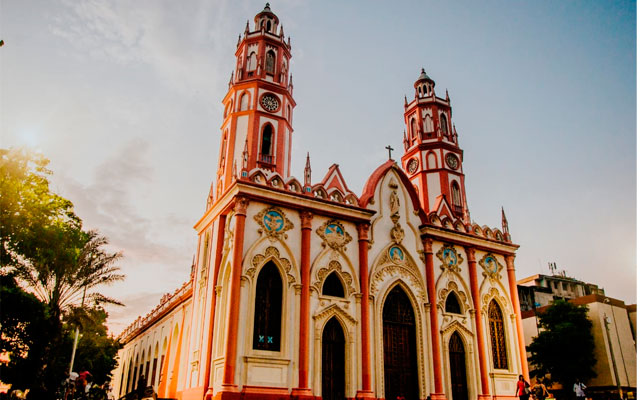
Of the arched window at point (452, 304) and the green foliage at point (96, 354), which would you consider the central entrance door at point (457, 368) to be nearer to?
the arched window at point (452, 304)

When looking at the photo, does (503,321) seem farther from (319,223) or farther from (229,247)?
(229,247)

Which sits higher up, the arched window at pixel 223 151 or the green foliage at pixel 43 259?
the arched window at pixel 223 151

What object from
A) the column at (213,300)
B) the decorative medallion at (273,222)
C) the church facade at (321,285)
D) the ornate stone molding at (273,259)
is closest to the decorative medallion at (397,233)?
the church facade at (321,285)

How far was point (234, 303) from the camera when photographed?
63.1 ft

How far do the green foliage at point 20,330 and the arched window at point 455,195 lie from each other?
922 inches

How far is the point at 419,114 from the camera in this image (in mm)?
34062

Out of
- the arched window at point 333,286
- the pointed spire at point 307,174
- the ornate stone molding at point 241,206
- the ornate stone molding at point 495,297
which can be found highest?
the pointed spire at point 307,174

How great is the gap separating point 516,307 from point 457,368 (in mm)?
5667

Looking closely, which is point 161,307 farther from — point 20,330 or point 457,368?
point 457,368

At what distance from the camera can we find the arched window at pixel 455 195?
31.5 meters

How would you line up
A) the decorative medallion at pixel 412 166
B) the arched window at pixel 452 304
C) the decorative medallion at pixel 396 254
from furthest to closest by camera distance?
the decorative medallion at pixel 412 166 → the arched window at pixel 452 304 → the decorative medallion at pixel 396 254

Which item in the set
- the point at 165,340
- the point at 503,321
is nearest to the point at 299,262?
the point at 503,321

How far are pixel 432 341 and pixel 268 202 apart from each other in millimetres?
10146

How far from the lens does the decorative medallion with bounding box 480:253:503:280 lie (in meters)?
27.8
